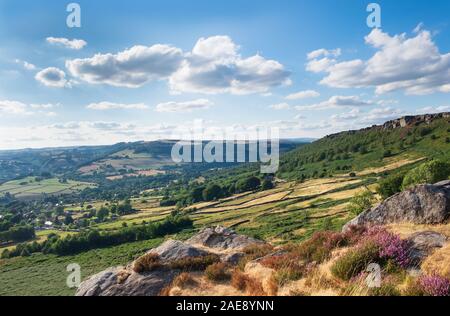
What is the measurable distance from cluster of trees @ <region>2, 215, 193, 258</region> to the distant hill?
69.1 m

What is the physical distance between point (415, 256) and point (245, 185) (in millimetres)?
146404

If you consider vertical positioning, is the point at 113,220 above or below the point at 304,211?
below

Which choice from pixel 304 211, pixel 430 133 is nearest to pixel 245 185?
pixel 304 211

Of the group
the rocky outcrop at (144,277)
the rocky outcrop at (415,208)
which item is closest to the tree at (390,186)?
the rocky outcrop at (415,208)

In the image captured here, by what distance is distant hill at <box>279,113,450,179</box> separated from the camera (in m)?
138

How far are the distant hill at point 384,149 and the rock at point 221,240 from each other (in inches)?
4704

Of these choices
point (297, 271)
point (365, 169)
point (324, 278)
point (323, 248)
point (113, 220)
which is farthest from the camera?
point (113, 220)

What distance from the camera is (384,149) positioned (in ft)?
520

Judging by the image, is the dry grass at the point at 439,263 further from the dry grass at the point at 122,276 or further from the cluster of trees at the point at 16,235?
the cluster of trees at the point at 16,235

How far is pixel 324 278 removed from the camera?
37.2 ft

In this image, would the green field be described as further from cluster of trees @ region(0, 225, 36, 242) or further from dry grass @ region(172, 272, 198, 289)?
dry grass @ region(172, 272, 198, 289)

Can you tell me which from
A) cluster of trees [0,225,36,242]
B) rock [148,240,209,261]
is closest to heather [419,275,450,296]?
rock [148,240,209,261]

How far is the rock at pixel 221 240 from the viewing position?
1956 centimetres
